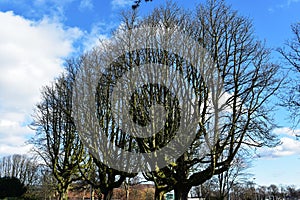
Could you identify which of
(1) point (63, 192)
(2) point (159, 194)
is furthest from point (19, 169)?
(2) point (159, 194)

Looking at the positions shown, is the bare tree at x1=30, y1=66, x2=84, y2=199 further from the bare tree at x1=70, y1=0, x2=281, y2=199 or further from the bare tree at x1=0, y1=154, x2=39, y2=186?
the bare tree at x1=0, y1=154, x2=39, y2=186

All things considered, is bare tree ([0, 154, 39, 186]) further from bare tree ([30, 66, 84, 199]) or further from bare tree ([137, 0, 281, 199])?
bare tree ([137, 0, 281, 199])

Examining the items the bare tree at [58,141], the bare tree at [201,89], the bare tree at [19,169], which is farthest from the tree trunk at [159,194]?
the bare tree at [19,169]

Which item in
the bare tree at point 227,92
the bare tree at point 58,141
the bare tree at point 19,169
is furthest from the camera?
the bare tree at point 19,169

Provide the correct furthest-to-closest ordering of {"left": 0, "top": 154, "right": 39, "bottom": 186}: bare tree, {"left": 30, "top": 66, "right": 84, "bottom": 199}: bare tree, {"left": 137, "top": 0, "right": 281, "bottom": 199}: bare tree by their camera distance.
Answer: {"left": 0, "top": 154, "right": 39, "bottom": 186}: bare tree
{"left": 30, "top": 66, "right": 84, "bottom": 199}: bare tree
{"left": 137, "top": 0, "right": 281, "bottom": 199}: bare tree

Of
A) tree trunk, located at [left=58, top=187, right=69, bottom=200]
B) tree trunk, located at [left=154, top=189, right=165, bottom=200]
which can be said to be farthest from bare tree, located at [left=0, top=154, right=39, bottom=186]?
tree trunk, located at [left=154, top=189, right=165, bottom=200]

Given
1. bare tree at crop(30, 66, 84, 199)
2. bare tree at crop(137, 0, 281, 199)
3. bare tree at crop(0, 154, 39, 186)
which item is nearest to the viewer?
bare tree at crop(137, 0, 281, 199)

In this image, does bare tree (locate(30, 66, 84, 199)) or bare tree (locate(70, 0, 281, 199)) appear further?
bare tree (locate(30, 66, 84, 199))

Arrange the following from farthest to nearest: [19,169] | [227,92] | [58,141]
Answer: [19,169]
[58,141]
[227,92]

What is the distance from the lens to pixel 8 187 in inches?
1053

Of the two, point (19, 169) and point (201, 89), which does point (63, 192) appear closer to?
point (201, 89)

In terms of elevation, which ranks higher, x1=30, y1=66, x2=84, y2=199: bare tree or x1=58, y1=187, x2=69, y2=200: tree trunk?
x1=30, y1=66, x2=84, y2=199: bare tree

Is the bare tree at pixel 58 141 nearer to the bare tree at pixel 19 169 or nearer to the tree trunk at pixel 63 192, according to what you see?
the tree trunk at pixel 63 192

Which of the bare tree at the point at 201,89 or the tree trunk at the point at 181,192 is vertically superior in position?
the bare tree at the point at 201,89
